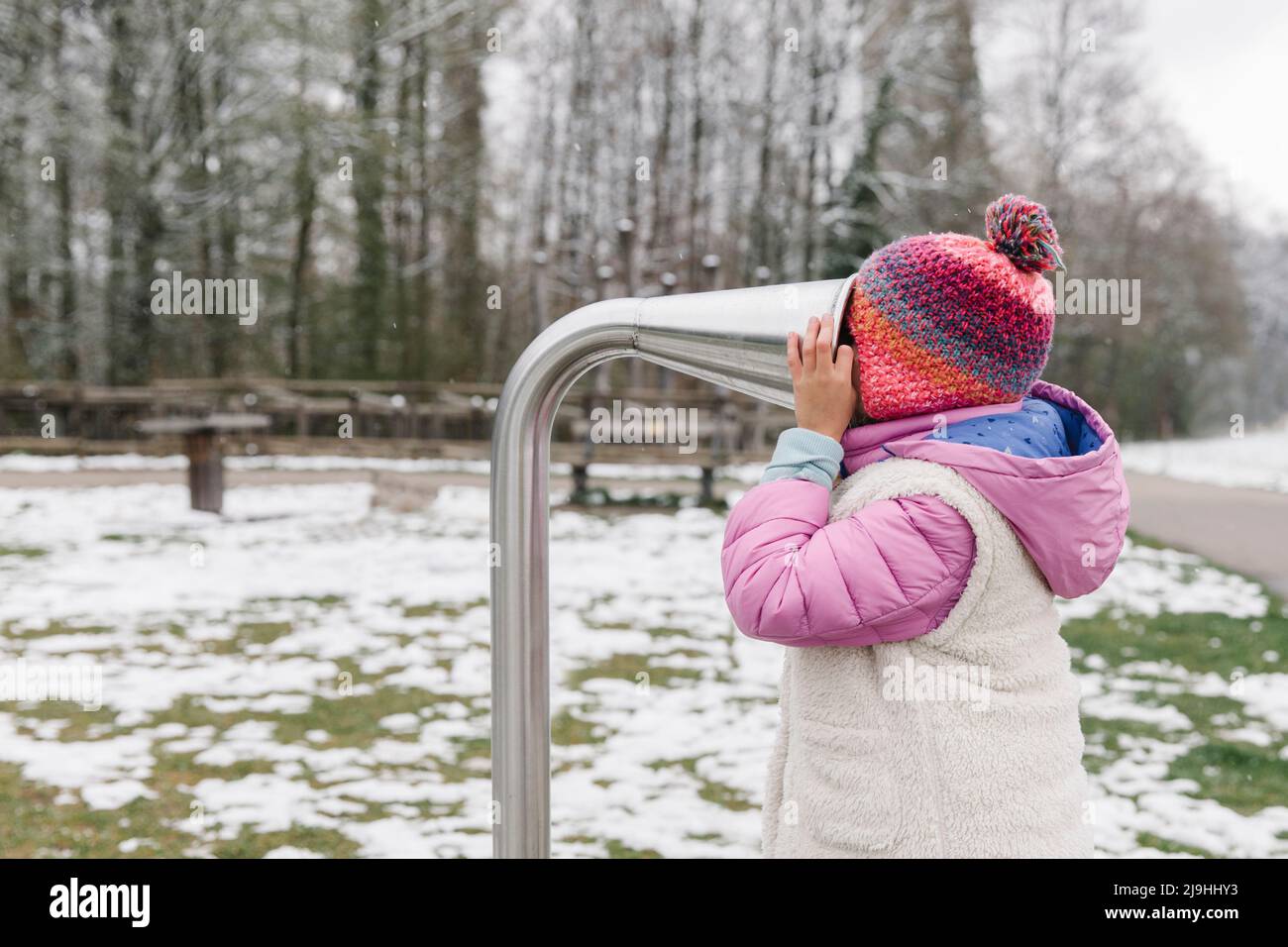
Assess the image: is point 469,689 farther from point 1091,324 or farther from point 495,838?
point 1091,324

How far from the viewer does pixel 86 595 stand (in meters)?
6.97

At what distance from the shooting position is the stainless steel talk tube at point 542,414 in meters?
1.25

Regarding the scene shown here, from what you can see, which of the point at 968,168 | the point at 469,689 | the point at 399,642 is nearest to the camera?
the point at 469,689

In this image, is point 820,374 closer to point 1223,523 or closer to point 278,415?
point 1223,523

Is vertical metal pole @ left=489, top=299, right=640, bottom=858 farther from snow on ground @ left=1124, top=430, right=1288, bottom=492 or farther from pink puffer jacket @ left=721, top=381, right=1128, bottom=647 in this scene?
snow on ground @ left=1124, top=430, right=1288, bottom=492

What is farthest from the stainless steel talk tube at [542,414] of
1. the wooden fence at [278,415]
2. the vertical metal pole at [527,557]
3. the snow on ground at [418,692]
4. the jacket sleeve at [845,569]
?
the wooden fence at [278,415]

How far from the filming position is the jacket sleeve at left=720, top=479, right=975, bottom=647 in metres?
1.27

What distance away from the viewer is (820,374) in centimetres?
127

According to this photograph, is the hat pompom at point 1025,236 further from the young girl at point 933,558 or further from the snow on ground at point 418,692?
the snow on ground at point 418,692

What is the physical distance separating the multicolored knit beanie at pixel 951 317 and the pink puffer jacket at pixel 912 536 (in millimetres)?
50

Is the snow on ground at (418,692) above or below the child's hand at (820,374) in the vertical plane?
below

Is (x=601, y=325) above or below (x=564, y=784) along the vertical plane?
above
